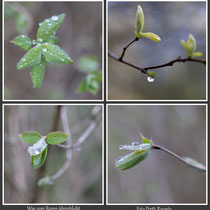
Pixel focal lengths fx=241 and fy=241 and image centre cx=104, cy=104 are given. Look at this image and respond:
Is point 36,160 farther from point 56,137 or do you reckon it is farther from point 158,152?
point 158,152

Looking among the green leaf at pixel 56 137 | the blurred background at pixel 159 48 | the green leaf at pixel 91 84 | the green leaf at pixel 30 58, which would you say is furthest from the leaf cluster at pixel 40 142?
the blurred background at pixel 159 48

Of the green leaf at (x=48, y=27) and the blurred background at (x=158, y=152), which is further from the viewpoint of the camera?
the blurred background at (x=158, y=152)

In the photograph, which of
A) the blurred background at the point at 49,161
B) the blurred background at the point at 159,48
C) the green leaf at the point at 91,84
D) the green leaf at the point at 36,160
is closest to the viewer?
the green leaf at the point at 36,160

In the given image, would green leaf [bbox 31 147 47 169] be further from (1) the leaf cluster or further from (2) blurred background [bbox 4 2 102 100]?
(2) blurred background [bbox 4 2 102 100]

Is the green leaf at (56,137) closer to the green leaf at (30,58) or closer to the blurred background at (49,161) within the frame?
the green leaf at (30,58)

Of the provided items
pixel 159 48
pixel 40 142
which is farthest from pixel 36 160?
pixel 159 48

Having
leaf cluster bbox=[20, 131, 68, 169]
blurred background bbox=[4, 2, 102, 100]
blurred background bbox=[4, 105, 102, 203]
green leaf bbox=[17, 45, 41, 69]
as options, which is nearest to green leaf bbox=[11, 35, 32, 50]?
green leaf bbox=[17, 45, 41, 69]

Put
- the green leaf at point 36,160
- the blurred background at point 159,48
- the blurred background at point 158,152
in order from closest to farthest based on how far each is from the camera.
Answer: the green leaf at point 36,160 → the blurred background at point 159,48 → the blurred background at point 158,152

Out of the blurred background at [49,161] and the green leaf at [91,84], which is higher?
the green leaf at [91,84]

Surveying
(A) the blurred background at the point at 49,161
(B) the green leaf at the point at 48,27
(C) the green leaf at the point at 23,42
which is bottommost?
(A) the blurred background at the point at 49,161
